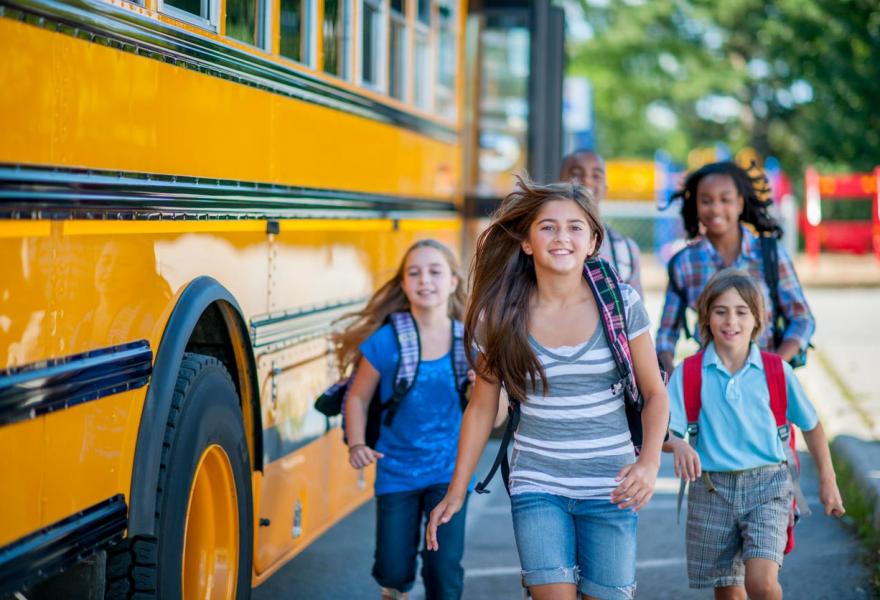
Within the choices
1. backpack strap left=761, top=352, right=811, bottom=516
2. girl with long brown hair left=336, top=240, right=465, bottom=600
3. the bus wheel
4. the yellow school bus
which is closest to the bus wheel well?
the yellow school bus

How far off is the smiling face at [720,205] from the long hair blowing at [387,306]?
3.11 ft

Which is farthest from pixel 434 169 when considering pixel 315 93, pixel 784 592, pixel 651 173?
pixel 651 173

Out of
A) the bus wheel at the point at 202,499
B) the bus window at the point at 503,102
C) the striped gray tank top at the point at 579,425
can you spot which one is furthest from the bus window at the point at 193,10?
the bus window at the point at 503,102

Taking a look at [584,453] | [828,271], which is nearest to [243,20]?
[584,453]

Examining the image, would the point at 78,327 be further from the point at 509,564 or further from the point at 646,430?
the point at 509,564

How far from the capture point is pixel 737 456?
4230 millimetres

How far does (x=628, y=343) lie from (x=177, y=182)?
1194 millimetres

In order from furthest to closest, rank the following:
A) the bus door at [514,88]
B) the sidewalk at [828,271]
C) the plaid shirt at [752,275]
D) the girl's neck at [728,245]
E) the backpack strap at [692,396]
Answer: the sidewalk at [828,271] < the bus door at [514,88] < the girl's neck at [728,245] < the plaid shirt at [752,275] < the backpack strap at [692,396]

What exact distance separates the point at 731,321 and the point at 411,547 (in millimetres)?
1277

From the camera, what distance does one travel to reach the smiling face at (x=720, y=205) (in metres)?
5.20

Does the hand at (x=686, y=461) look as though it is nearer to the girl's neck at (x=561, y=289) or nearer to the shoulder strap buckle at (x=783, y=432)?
the shoulder strap buckle at (x=783, y=432)

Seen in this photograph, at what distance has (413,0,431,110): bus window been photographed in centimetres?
653

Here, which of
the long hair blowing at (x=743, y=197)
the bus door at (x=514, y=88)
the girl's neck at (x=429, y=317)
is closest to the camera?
the girl's neck at (x=429, y=317)

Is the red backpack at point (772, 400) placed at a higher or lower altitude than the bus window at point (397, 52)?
lower
